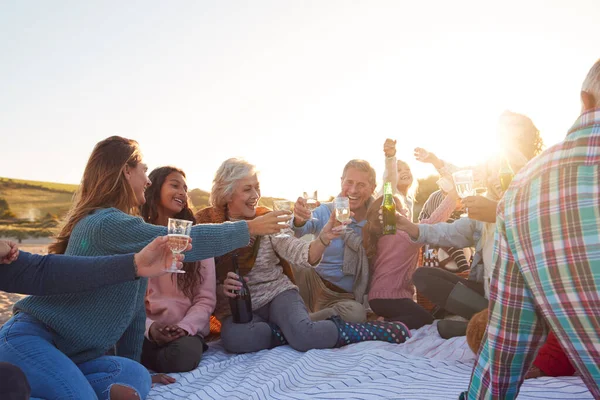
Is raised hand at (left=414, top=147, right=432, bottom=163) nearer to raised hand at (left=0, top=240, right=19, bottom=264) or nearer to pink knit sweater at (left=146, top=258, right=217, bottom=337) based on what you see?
pink knit sweater at (left=146, top=258, right=217, bottom=337)

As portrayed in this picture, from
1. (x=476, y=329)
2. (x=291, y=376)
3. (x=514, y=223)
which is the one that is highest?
(x=514, y=223)

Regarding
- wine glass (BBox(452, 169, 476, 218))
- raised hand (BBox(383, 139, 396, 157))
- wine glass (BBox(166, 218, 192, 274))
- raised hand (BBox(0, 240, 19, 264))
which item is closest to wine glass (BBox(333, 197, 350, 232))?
wine glass (BBox(452, 169, 476, 218))

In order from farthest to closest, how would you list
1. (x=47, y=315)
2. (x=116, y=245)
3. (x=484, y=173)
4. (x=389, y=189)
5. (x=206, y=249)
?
(x=389, y=189), (x=484, y=173), (x=206, y=249), (x=116, y=245), (x=47, y=315)

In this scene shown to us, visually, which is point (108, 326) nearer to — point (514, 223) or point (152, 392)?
point (152, 392)

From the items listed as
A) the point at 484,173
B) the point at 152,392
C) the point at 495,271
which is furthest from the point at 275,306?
the point at 495,271

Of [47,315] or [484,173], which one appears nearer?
[47,315]

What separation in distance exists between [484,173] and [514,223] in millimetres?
3293

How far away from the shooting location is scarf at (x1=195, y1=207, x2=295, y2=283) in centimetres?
554

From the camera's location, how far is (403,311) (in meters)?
6.07

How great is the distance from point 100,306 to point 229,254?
7.37 ft

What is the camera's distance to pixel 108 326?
3430mm

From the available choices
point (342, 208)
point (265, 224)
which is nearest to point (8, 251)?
point (265, 224)

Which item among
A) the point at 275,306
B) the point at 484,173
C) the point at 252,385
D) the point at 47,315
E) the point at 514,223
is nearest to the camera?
the point at 514,223

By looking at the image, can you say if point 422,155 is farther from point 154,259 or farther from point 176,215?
point 154,259
